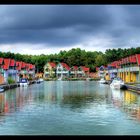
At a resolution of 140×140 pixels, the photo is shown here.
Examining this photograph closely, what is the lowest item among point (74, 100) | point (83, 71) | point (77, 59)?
point (74, 100)

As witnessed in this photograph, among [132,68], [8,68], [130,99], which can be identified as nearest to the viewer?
[130,99]

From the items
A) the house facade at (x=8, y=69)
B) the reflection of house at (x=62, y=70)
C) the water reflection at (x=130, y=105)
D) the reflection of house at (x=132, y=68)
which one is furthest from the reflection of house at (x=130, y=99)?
the reflection of house at (x=62, y=70)

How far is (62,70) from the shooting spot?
14825cm

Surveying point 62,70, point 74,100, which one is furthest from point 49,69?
point 74,100

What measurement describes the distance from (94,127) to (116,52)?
125m

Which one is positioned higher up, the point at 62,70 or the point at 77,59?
the point at 77,59

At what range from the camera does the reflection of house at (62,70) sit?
5827 inches

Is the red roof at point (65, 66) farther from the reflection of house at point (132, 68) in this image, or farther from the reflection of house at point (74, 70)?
the reflection of house at point (132, 68)

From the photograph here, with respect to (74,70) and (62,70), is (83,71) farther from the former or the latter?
(62,70)

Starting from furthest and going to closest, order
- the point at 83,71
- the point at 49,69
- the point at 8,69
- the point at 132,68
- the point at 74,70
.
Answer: the point at 74,70 → the point at 49,69 → the point at 83,71 → the point at 8,69 → the point at 132,68

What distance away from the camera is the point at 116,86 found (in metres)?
62.2

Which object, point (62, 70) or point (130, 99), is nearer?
point (130, 99)
